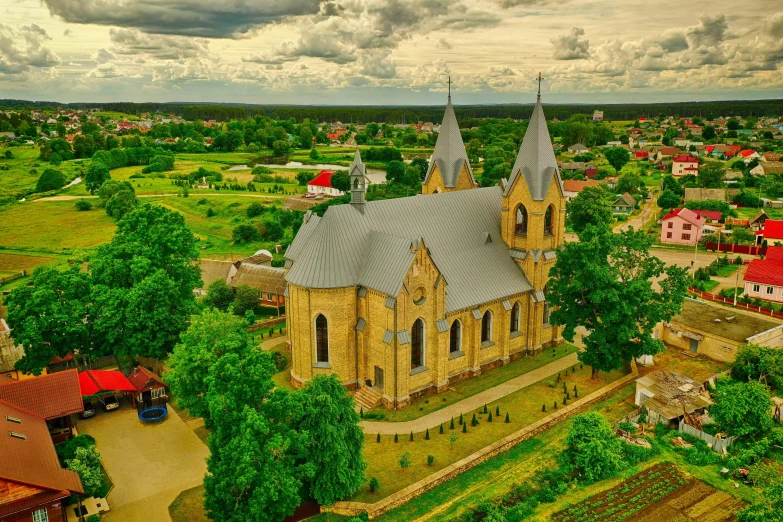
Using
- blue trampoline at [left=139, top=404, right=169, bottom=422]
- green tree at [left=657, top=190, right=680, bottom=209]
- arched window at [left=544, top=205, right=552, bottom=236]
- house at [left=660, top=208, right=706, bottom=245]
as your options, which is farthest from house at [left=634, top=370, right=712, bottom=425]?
green tree at [left=657, top=190, right=680, bottom=209]

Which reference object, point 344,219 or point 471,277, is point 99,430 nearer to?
point 344,219

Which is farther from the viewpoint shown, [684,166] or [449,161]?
[684,166]

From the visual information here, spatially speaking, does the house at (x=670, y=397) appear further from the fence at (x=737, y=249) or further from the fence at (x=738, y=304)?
the fence at (x=737, y=249)

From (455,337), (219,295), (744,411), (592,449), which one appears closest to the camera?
(592,449)

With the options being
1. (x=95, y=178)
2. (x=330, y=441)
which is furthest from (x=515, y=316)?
(x=95, y=178)

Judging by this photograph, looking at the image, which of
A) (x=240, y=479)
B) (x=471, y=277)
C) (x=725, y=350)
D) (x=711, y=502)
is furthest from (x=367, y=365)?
(x=725, y=350)

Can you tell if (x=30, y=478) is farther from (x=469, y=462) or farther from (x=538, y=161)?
(x=538, y=161)

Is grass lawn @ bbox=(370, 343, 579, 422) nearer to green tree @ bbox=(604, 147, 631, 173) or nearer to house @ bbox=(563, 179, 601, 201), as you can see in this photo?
house @ bbox=(563, 179, 601, 201)
